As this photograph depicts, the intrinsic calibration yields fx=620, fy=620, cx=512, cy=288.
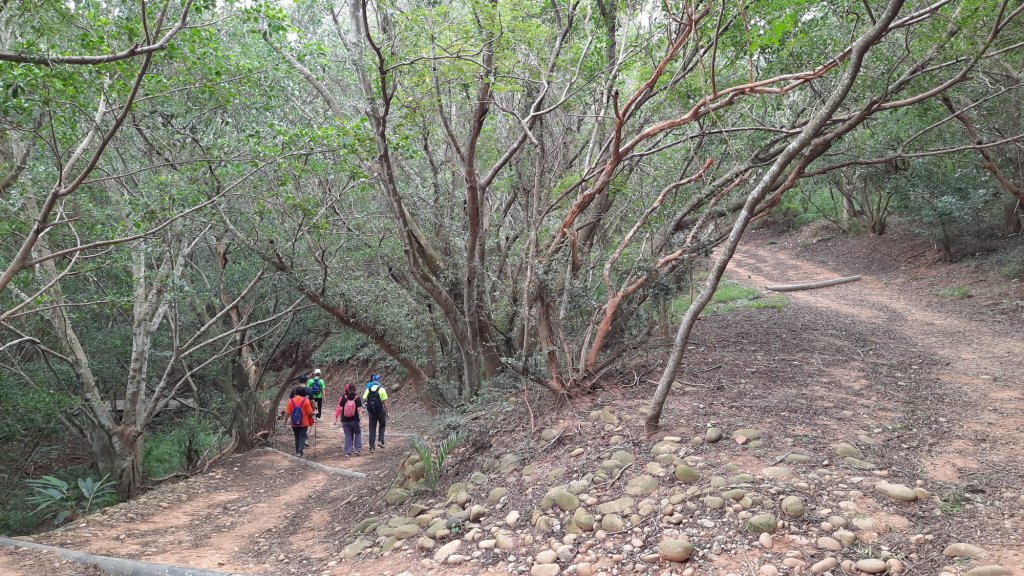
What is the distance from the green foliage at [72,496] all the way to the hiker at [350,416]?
3631 mm

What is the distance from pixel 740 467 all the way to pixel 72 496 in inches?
379

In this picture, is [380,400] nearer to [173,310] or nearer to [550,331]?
[173,310]

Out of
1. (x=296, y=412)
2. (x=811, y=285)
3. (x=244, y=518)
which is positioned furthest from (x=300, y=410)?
(x=811, y=285)

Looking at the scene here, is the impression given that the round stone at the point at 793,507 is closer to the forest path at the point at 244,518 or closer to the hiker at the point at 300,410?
the forest path at the point at 244,518

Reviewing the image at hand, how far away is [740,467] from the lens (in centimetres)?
480

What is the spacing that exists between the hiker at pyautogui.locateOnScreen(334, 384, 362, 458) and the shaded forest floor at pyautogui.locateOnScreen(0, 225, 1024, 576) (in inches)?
18.7

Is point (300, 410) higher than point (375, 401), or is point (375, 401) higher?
point (375, 401)

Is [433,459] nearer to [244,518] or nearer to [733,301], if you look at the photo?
[244,518]

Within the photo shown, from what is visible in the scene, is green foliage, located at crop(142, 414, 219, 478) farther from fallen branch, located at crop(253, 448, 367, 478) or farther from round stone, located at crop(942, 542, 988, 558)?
round stone, located at crop(942, 542, 988, 558)

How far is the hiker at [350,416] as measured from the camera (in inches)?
437

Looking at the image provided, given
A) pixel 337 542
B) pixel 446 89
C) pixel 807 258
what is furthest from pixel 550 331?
pixel 807 258

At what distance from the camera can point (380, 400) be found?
10945mm

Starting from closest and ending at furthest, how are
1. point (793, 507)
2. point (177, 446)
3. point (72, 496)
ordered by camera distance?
point (793, 507), point (72, 496), point (177, 446)

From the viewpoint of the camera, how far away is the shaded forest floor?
152 inches
